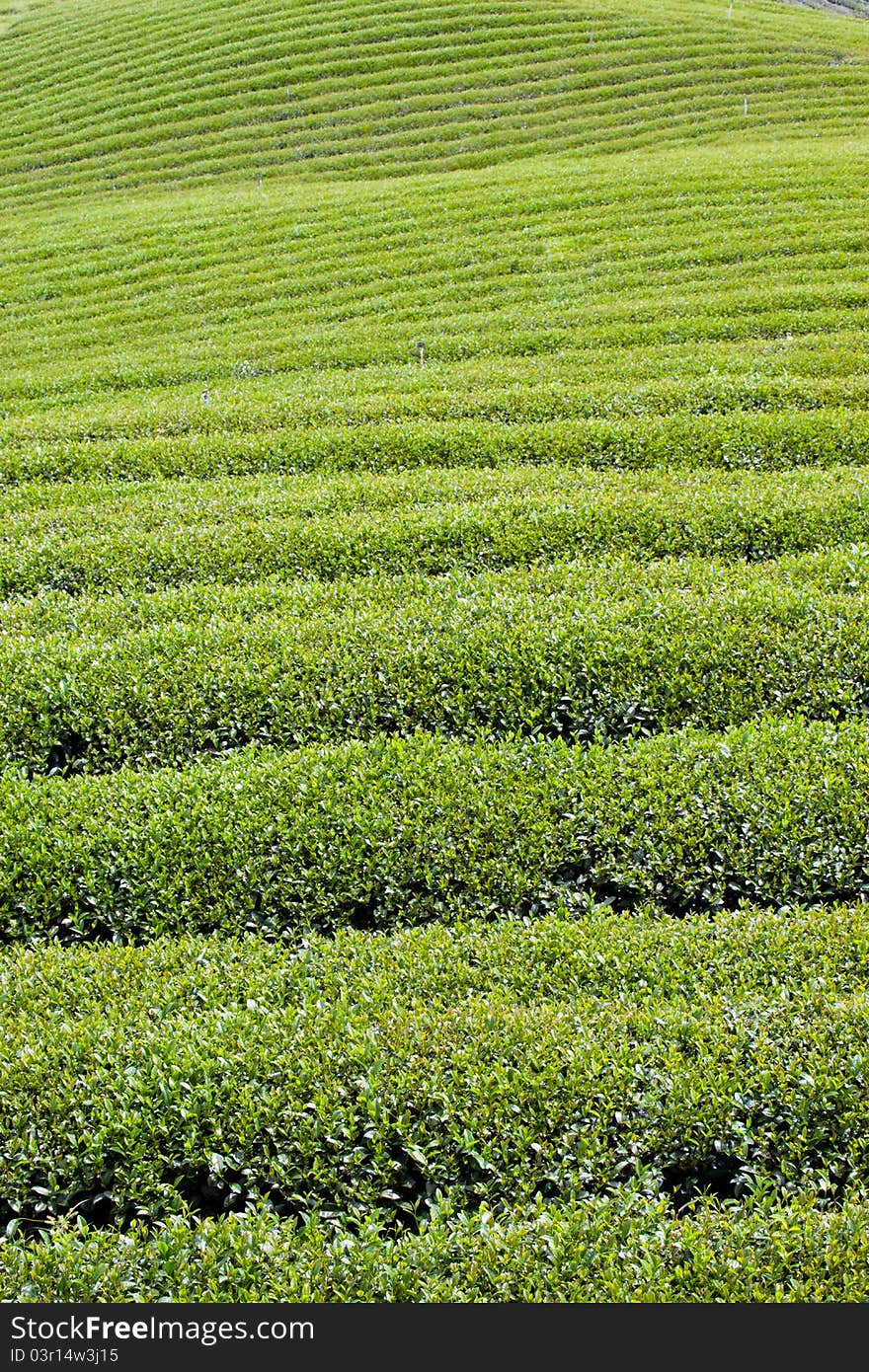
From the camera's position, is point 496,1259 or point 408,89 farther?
point 408,89

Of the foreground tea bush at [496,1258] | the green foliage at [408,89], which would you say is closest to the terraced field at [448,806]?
the foreground tea bush at [496,1258]

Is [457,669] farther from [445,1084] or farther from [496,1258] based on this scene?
[496,1258]

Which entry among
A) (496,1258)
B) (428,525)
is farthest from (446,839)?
(428,525)

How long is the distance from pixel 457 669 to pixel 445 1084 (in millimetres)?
5077

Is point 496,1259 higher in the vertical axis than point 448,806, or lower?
lower

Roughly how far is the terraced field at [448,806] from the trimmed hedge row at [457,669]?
0.05 m

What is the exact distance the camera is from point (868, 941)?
23.3 ft

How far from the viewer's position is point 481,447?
54.0 ft

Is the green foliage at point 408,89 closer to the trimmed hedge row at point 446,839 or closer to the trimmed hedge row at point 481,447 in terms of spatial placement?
the trimmed hedge row at point 481,447

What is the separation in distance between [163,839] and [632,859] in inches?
156

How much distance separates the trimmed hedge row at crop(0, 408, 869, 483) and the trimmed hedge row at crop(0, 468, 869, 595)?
0.93 metres

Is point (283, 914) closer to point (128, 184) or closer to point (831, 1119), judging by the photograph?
point (831, 1119)

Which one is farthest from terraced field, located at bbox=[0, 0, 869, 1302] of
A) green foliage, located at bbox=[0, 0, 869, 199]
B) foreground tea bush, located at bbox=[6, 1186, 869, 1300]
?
green foliage, located at bbox=[0, 0, 869, 199]

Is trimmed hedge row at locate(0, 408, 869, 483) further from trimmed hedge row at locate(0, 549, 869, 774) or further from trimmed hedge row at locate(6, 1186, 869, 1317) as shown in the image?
trimmed hedge row at locate(6, 1186, 869, 1317)
